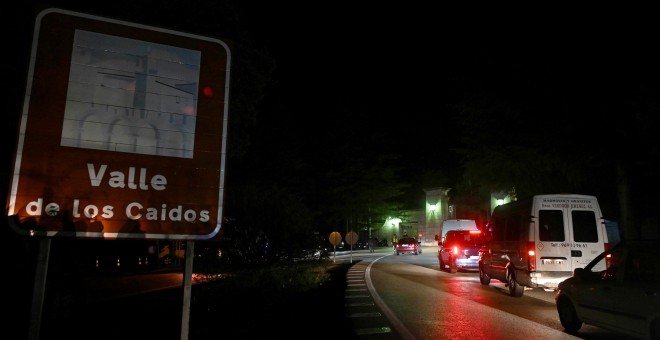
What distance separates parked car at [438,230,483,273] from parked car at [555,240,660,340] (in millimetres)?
12411

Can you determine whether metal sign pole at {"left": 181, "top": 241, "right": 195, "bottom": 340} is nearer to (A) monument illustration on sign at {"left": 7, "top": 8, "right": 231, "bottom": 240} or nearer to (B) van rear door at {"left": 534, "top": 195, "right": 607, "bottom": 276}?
(A) monument illustration on sign at {"left": 7, "top": 8, "right": 231, "bottom": 240}

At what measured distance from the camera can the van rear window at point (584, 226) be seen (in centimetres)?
1248

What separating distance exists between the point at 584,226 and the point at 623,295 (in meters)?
5.86

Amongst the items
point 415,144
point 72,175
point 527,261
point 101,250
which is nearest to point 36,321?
point 72,175

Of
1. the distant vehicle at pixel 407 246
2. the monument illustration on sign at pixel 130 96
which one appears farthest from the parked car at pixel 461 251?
the monument illustration on sign at pixel 130 96

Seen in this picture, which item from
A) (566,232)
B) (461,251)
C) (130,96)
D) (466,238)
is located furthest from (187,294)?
(466,238)

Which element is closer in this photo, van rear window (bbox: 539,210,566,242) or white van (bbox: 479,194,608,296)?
white van (bbox: 479,194,608,296)

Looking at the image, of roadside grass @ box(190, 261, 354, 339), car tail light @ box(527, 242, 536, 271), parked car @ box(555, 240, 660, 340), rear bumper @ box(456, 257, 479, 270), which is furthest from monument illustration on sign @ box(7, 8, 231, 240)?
rear bumper @ box(456, 257, 479, 270)

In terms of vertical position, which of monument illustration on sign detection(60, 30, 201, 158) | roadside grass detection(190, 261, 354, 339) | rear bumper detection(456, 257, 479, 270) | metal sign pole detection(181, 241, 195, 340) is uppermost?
monument illustration on sign detection(60, 30, 201, 158)

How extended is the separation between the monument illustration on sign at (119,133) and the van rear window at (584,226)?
11.1 metres

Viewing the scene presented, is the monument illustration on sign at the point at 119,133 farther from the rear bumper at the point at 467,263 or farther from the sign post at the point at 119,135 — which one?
the rear bumper at the point at 467,263

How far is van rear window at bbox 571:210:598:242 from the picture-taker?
12484mm

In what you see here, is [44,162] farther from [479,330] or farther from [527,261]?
[527,261]

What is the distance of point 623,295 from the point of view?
718 centimetres
